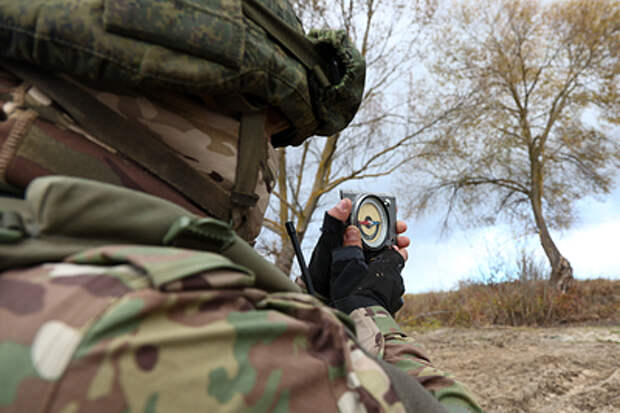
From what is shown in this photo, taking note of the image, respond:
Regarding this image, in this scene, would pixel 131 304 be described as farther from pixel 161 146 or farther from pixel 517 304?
pixel 517 304

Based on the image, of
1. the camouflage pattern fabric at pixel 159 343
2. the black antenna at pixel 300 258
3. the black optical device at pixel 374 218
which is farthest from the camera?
the black optical device at pixel 374 218

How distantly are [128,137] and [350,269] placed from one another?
34.9 inches

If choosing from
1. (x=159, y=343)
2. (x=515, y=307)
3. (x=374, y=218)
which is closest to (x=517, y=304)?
(x=515, y=307)

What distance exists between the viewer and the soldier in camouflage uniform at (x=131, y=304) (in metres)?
0.44

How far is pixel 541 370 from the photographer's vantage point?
225cm

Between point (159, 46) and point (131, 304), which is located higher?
point (159, 46)

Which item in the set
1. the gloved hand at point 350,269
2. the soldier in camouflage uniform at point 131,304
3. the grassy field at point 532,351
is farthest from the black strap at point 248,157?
the grassy field at point 532,351

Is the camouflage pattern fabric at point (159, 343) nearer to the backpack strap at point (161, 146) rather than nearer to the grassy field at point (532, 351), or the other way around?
the backpack strap at point (161, 146)

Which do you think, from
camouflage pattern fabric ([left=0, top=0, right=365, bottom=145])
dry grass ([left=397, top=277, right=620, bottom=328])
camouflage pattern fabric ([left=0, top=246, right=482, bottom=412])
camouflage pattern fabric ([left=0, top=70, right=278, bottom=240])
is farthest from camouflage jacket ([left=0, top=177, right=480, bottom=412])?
dry grass ([left=397, top=277, right=620, bottom=328])

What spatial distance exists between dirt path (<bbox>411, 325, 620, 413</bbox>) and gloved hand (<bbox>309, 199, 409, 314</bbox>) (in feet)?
2.84

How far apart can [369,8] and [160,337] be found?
30.9 feet

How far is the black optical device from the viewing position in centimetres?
162

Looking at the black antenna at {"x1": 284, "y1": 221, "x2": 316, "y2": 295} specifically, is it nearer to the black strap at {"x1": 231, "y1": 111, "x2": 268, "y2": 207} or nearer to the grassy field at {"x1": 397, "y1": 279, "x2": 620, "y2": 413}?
the black strap at {"x1": 231, "y1": 111, "x2": 268, "y2": 207}

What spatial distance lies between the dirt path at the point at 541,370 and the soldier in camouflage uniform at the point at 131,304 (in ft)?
4.74
